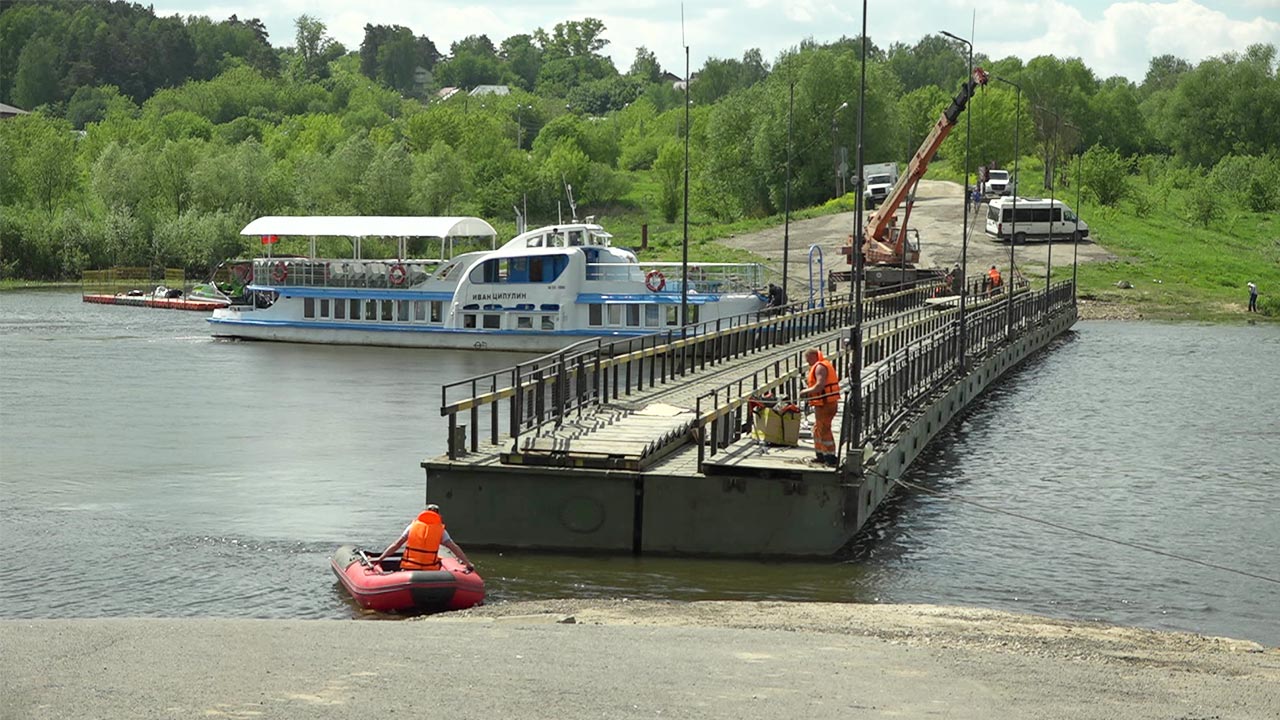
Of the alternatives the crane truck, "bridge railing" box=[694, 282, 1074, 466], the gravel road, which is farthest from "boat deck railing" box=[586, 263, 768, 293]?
the gravel road

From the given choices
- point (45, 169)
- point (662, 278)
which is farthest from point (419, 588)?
point (45, 169)

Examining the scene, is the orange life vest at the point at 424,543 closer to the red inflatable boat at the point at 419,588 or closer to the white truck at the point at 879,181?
the red inflatable boat at the point at 419,588

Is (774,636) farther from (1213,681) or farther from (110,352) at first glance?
(110,352)

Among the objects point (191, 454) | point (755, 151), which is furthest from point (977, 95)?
point (191, 454)

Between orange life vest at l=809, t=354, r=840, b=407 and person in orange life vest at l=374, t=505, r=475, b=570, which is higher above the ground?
orange life vest at l=809, t=354, r=840, b=407

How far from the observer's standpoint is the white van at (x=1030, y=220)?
98.8 meters

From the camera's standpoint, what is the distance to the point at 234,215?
125 m

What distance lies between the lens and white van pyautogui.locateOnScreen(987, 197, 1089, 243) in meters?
98.8

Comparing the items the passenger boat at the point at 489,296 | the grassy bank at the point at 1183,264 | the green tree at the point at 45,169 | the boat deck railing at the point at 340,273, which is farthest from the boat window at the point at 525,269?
the green tree at the point at 45,169

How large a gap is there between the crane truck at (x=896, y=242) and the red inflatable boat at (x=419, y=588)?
58006mm

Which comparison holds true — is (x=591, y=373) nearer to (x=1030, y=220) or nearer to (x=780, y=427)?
(x=780, y=427)

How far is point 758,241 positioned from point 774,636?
88.9 metres

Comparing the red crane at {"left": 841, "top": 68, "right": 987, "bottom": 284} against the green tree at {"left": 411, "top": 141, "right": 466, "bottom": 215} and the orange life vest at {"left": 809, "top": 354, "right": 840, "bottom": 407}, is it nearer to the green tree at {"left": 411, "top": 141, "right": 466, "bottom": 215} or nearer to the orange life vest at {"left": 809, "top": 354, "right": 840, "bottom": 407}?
the green tree at {"left": 411, "top": 141, "right": 466, "bottom": 215}

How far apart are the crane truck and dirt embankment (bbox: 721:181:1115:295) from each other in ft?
17.5
